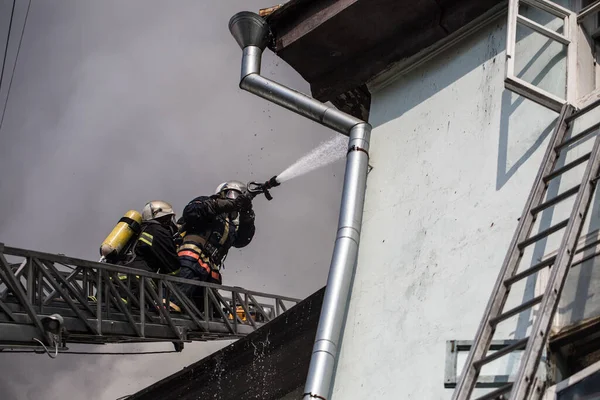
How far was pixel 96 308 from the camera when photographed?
35.4ft

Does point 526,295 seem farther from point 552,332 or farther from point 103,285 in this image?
point 103,285

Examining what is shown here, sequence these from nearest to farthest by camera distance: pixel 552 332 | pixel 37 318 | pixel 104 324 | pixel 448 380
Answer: pixel 552 332
pixel 448 380
pixel 37 318
pixel 104 324

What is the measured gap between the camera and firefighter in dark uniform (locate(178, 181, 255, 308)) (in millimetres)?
12406

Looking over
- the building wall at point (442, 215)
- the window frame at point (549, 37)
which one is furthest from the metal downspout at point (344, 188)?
the window frame at point (549, 37)

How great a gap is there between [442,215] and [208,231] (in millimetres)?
6100

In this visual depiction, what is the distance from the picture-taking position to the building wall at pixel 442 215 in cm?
631

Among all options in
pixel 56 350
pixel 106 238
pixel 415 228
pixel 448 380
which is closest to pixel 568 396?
pixel 448 380

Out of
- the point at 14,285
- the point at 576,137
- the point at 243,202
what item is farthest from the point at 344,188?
the point at 243,202

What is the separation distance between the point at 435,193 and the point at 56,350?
453 cm

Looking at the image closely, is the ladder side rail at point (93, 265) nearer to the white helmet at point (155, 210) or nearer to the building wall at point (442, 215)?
the white helmet at point (155, 210)

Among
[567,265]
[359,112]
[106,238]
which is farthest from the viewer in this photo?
[106,238]

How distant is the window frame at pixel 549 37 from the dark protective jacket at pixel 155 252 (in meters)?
6.11

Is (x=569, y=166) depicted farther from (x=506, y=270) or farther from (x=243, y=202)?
(x=243, y=202)

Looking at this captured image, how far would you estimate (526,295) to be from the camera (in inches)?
232
